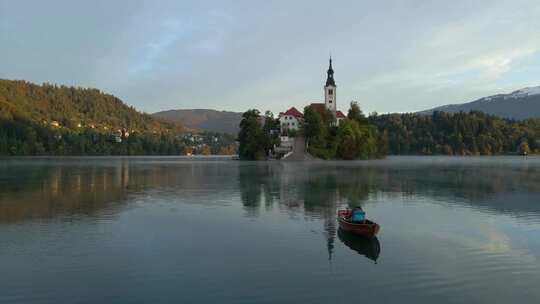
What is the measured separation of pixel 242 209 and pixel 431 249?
911 inches

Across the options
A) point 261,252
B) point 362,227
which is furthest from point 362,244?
point 261,252

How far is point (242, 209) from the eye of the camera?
1869 inches

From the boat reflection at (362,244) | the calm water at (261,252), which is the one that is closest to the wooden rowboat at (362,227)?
the boat reflection at (362,244)

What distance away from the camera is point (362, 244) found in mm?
30078

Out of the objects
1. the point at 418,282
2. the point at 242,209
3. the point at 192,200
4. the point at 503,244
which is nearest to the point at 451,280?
the point at 418,282

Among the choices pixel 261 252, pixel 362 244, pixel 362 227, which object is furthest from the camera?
pixel 362 227

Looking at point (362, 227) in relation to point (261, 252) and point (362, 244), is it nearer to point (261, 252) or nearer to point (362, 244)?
point (362, 244)

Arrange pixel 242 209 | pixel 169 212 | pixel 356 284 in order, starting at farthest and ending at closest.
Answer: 1. pixel 242 209
2. pixel 169 212
3. pixel 356 284

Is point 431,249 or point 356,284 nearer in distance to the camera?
point 356,284

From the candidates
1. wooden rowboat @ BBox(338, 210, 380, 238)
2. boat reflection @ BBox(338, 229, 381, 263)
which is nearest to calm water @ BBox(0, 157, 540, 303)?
boat reflection @ BBox(338, 229, 381, 263)

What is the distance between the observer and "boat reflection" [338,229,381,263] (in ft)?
90.4

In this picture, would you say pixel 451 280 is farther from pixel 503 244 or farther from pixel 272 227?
pixel 272 227

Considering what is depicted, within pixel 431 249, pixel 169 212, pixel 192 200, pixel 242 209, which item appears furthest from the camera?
pixel 192 200

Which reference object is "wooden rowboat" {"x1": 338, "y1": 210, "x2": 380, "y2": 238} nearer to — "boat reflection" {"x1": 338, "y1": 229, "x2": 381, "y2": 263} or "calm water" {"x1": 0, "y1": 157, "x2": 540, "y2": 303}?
"boat reflection" {"x1": 338, "y1": 229, "x2": 381, "y2": 263}
